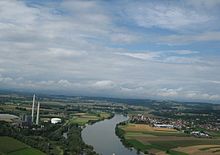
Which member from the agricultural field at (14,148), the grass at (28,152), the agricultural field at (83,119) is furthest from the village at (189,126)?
the grass at (28,152)

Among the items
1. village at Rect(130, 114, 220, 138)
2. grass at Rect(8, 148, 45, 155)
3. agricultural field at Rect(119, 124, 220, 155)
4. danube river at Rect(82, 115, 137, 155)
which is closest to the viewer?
grass at Rect(8, 148, 45, 155)

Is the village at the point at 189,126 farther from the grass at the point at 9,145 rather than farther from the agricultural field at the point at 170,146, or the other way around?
the grass at the point at 9,145

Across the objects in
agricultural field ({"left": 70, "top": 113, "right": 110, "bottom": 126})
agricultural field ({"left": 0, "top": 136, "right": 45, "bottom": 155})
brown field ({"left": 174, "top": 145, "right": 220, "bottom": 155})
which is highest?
agricultural field ({"left": 70, "top": 113, "right": 110, "bottom": 126})

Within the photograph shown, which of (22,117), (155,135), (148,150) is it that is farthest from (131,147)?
(22,117)

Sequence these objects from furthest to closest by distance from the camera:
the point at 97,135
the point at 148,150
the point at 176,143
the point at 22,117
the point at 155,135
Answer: the point at 22,117
the point at 155,135
the point at 97,135
the point at 176,143
the point at 148,150

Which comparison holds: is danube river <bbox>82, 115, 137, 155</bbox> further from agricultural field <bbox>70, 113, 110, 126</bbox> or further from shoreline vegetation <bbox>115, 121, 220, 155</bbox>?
agricultural field <bbox>70, 113, 110, 126</bbox>

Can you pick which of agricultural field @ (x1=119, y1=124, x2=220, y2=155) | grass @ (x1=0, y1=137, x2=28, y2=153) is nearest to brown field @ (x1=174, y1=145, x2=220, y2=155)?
agricultural field @ (x1=119, y1=124, x2=220, y2=155)

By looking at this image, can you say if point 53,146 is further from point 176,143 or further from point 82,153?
point 176,143

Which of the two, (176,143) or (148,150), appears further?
(176,143)

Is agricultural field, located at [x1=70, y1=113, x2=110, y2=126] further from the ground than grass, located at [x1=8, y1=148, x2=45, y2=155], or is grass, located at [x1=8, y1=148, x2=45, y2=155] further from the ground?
agricultural field, located at [x1=70, y1=113, x2=110, y2=126]

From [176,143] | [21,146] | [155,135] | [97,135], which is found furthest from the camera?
[155,135]
